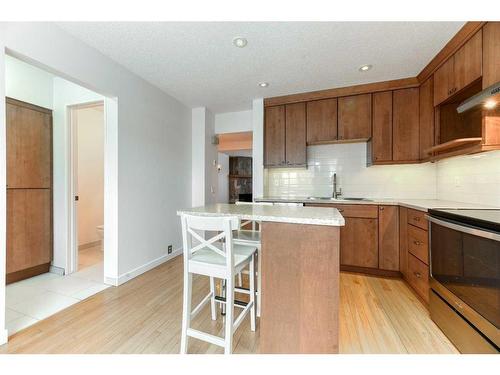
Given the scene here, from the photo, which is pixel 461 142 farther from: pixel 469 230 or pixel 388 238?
pixel 388 238

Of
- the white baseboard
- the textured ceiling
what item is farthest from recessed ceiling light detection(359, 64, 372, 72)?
the white baseboard

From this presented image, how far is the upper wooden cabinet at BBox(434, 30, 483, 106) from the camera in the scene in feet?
5.65

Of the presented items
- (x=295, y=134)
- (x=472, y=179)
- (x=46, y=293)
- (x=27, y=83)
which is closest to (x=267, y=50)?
(x=295, y=134)

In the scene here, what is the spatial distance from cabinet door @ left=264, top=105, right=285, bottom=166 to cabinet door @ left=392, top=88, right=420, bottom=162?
4.73 feet

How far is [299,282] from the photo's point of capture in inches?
48.5

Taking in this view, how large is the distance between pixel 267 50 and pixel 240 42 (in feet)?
0.96

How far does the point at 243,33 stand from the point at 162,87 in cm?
159

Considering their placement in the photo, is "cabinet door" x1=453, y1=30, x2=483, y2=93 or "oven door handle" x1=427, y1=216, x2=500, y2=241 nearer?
"oven door handle" x1=427, y1=216, x2=500, y2=241

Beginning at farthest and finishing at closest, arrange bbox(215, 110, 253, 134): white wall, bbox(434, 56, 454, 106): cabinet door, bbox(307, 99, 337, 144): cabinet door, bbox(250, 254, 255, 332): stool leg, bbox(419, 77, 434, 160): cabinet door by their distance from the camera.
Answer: bbox(215, 110, 253, 134): white wall < bbox(307, 99, 337, 144): cabinet door < bbox(419, 77, 434, 160): cabinet door < bbox(434, 56, 454, 106): cabinet door < bbox(250, 254, 255, 332): stool leg

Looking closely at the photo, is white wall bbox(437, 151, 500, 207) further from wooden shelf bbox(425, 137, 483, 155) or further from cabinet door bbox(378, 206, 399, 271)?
cabinet door bbox(378, 206, 399, 271)

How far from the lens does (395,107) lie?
109 inches

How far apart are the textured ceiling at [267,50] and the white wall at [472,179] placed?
1141mm

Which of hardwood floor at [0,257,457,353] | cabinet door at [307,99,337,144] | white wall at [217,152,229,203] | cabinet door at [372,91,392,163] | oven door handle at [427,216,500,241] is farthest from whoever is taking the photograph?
white wall at [217,152,229,203]
